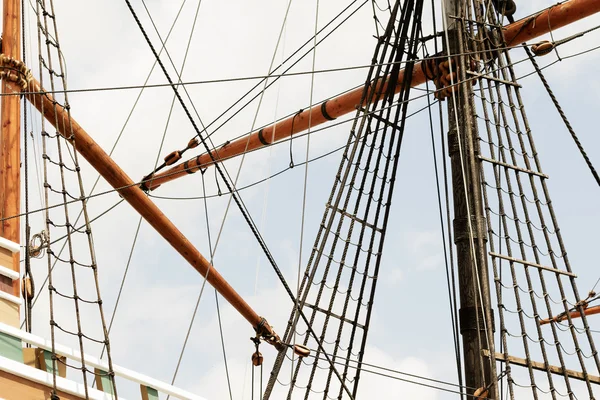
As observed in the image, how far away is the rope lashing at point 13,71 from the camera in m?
8.60

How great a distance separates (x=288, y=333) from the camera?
8195mm

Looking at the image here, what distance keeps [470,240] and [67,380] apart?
3.55 meters

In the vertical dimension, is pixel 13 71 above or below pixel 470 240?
above

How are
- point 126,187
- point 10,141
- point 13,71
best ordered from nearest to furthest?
point 126,187 < point 10,141 < point 13,71

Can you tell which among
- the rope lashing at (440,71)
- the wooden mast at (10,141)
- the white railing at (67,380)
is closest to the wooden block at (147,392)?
the white railing at (67,380)

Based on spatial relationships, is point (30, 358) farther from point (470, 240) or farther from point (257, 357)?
point (257, 357)

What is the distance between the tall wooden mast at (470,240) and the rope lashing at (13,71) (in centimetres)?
381

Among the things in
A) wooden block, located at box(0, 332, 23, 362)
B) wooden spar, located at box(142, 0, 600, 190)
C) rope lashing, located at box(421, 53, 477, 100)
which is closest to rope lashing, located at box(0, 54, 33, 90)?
wooden spar, located at box(142, 0, 600, 190)

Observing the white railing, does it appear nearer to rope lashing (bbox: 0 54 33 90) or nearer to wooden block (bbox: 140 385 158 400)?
wooden block (bbox: 140 385 158 400)

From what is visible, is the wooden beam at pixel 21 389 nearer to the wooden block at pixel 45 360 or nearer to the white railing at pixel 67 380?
the white railing at pixel 67 380

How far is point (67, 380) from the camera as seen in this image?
222 inches

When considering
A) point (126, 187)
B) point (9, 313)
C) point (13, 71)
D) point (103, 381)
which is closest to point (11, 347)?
point (9, 313)

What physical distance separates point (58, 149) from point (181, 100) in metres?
2.32

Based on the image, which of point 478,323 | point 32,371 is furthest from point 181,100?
point 32,371
